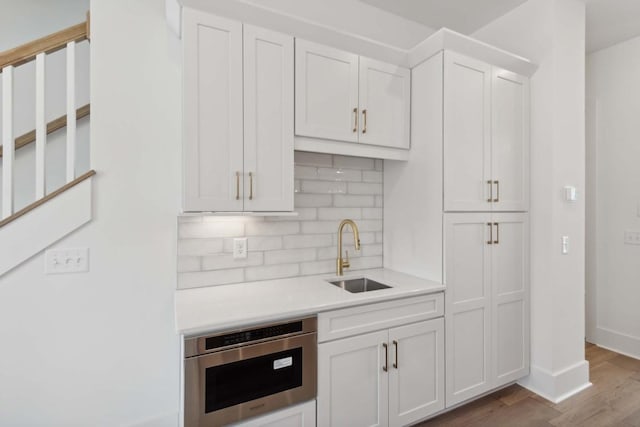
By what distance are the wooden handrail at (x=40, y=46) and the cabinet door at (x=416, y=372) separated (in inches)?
93.9

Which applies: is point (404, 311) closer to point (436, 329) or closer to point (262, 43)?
point (436, 329)

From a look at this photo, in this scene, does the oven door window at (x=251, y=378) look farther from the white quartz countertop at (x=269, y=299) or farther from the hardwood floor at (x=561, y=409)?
the hardwood floor at (x=561, y=409)

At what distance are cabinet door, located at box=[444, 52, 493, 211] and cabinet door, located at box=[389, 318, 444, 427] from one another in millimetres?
798

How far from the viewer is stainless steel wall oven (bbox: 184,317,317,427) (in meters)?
1.37

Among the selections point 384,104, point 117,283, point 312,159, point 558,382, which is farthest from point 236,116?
point 558,382

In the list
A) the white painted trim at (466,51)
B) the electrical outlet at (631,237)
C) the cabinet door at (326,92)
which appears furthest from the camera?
the electrical outlet at (631,237)

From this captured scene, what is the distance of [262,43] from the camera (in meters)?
1.79

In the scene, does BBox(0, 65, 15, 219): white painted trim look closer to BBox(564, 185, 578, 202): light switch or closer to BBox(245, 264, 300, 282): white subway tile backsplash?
BBox(245, 264, 300, 282): white subway tile backsplash

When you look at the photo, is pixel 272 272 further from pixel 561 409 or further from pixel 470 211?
pixel 561 409

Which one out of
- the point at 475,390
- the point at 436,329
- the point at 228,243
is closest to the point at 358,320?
the point at 436,329

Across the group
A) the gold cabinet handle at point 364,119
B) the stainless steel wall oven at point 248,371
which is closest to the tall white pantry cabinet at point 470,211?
the gold cabinet handle at point 364,119

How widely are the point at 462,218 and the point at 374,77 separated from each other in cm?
110

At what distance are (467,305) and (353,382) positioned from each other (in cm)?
94

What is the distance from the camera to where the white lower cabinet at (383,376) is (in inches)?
65.7
